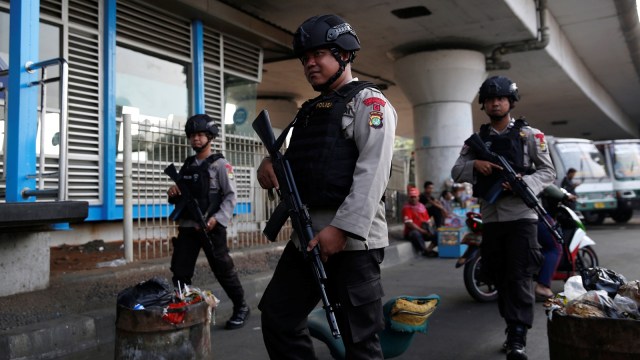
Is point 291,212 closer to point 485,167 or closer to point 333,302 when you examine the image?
point 333,302

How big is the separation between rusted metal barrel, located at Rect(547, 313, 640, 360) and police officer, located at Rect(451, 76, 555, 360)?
1343 millimetres

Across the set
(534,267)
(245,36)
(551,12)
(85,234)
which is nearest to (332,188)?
(534,267)

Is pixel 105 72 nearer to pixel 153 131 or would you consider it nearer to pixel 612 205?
pixel 153 131

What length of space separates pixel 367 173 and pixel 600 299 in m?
1.19

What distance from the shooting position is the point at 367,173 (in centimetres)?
209

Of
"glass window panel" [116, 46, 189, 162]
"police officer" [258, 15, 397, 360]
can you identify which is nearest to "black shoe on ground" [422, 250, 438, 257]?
"glass window panel" [116, 46, 189, 162]

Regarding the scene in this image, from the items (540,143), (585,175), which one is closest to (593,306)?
(540,143)

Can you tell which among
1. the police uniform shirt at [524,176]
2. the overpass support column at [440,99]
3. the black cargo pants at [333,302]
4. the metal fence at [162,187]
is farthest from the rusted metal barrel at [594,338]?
the overpass support column at [440,99]

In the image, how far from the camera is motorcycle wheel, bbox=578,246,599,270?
600 cm

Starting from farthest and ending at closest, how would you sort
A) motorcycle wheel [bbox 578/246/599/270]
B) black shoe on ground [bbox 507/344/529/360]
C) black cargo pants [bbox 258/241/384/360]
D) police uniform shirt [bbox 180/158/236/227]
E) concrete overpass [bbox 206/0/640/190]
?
concrete overpass [bbox 206/0/640/190] → motorcycle wheel [bbox 578/246/599/270] → police uniform shirt [bbox 180/158/236/227] → black shoe on ground [bbox 507/344/529/360] → black cargo pants [bbox 258/241/384/360]

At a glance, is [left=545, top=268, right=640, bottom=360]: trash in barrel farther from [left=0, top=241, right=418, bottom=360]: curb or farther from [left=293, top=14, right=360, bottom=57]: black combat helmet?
[left=0, top=241, right=418, bottom=360]: curb

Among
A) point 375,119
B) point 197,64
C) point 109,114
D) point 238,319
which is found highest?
point 197,64

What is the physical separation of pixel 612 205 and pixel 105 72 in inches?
507

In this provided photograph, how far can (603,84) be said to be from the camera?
822 inches
